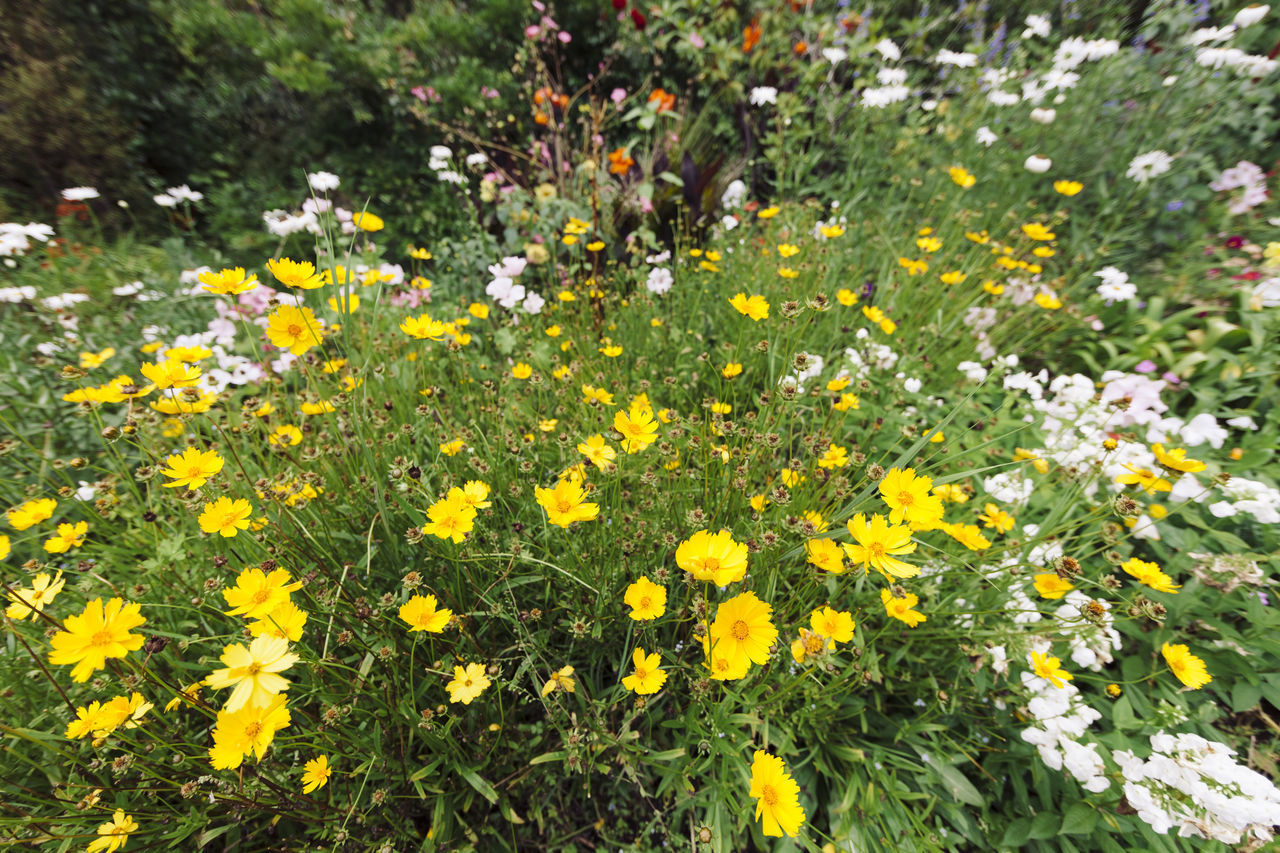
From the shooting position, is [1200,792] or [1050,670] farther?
[1050,670]

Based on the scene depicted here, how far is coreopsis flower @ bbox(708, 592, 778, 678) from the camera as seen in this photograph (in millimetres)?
1031

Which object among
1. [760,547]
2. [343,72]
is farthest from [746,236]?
[343,72]

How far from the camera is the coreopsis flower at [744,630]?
103cm

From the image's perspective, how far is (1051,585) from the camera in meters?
1.34

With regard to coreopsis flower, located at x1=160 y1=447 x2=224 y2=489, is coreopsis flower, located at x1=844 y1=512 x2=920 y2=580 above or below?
below

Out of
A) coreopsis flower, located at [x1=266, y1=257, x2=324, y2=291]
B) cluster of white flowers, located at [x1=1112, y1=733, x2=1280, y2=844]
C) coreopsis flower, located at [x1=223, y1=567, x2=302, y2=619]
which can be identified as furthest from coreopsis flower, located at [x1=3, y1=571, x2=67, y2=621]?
cluster of white flowers, located at [x1=1112, y1=733, x2=1280, y2=844]

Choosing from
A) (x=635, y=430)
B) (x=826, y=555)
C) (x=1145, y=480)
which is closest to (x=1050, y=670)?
(x=1145, y=480)

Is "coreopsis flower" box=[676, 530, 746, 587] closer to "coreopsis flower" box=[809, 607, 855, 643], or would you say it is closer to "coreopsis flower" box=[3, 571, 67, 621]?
"coreopsis flower" box=[809, 607, 855, 643]

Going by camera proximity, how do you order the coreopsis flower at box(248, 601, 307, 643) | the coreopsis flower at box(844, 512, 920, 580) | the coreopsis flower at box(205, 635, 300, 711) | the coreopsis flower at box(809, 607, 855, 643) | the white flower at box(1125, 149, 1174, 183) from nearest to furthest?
the coreopsis flower at box(205, 635, 300, 711), the coreopsis flower at box(248, 601, 307, 643), the coreopsis flower at box(844, 512, 920, 580), the coreopsis flower at box(809, 607, 855, 643), the white flower at box(1125, 149, 1174, 183)

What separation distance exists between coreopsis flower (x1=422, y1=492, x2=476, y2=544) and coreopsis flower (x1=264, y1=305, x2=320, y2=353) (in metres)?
0.55

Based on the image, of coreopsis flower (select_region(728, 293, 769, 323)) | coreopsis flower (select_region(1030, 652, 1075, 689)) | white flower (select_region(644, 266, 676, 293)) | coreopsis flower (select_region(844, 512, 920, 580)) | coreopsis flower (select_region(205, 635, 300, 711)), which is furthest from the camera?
white flower (select_region(644, 266, 676, 293))

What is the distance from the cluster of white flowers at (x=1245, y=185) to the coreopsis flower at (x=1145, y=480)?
2717mm

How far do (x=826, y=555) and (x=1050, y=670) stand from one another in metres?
0.73

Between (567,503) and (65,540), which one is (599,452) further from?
(65,540)
